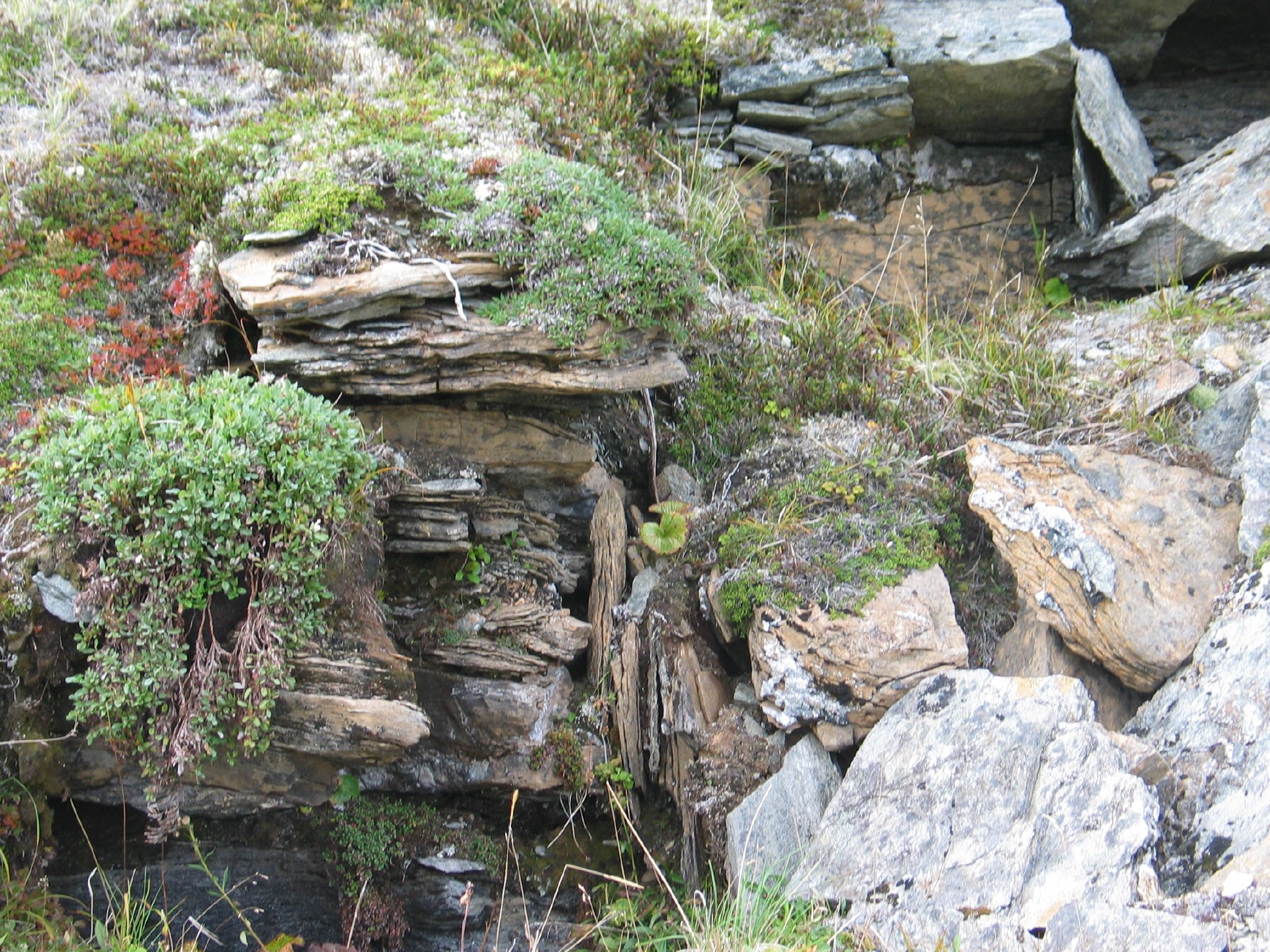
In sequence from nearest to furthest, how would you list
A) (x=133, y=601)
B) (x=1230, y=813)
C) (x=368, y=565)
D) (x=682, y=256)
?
(x=1230, y=813), (x=133, y=601), (x=368, y=565), (x=682, y=256)

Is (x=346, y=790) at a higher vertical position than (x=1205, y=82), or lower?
lower

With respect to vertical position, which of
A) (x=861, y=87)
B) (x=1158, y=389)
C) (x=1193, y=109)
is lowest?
(x=1158, y=389)

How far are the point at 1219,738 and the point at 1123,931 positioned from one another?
122 centimetres

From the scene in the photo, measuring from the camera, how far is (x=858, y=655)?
5199 millimetres

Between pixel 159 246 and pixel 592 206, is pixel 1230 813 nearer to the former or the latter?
pixel 592 206

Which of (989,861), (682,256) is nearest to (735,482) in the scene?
(682,256)

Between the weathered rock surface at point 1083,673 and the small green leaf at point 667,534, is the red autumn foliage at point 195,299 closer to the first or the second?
the small green leaf at point 667,534

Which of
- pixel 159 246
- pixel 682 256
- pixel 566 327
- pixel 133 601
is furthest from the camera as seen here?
pixel 159 246

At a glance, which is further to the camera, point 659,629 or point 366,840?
point 659,629

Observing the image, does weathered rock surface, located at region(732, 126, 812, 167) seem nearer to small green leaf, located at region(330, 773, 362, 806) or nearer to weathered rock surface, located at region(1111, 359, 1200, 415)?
weathered rock surface, located at region(1111, 359, 1200, 415)

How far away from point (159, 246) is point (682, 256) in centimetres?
388

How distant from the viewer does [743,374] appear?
6973 millimetres

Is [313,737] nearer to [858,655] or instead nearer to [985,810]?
[858,655]

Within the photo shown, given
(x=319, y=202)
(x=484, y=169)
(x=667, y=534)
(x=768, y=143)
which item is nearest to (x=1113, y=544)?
(x=667, y=534)
